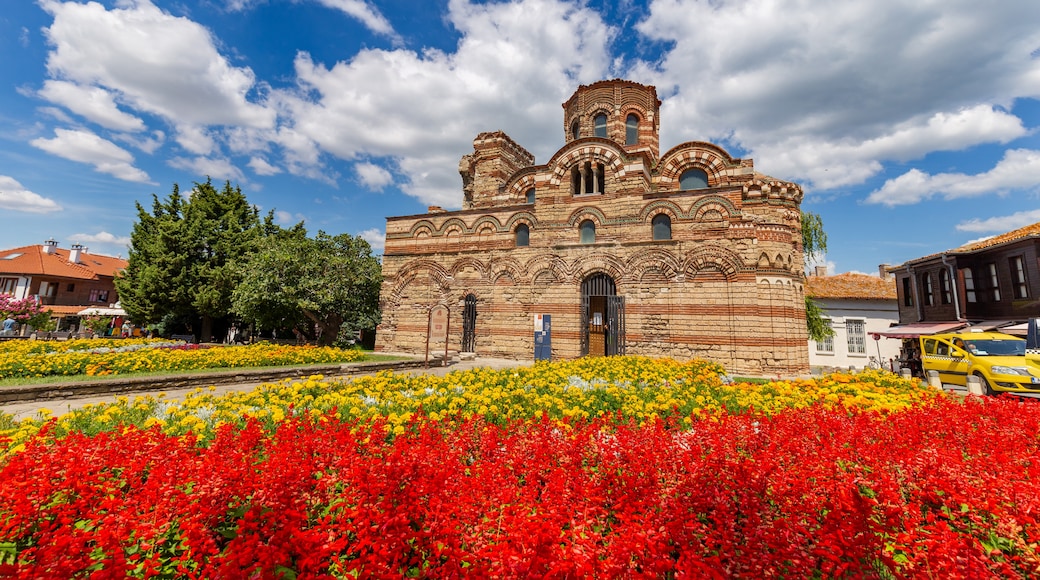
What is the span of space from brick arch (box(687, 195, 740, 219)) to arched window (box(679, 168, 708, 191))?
3761 millimetres

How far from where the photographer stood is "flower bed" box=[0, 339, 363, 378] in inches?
381

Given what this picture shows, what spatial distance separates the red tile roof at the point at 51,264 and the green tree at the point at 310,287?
2188cm

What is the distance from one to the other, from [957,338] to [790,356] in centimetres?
421

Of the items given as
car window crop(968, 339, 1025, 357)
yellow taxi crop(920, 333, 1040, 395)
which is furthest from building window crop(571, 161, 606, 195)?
car window crop(968, 339, 1025, 357)

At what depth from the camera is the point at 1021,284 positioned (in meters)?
18.1

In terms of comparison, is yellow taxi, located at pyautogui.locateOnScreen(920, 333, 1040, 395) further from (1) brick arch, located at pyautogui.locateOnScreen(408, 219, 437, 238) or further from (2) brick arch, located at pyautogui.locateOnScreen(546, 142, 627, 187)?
(1) brick arch, located at pyautogui.locateOnScreen(408, 219, 437, 238)

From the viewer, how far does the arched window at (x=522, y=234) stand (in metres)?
19.1

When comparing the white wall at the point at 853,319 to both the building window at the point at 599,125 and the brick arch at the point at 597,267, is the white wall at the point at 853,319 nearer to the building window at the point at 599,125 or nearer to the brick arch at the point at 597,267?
the brick arch at the point at 597,267

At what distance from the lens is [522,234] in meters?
19.2

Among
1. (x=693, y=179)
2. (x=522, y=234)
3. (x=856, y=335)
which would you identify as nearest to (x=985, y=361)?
(x=693, y=179)

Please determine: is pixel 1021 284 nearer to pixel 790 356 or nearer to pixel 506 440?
pixel 790 356

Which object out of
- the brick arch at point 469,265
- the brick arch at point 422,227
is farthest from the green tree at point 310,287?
A: the brick arch at point 469,265

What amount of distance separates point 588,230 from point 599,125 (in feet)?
26.8

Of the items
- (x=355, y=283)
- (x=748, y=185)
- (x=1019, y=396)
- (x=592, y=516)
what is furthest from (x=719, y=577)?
(x=355, y=283)
